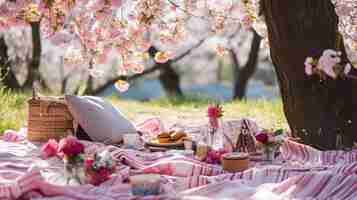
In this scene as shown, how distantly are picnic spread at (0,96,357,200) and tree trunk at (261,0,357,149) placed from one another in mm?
555

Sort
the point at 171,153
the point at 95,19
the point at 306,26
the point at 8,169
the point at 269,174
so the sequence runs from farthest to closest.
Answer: the point at 95,19 < the point at 306,26 < the point at 171,153 < the point at 8,169 < the point at 269,174

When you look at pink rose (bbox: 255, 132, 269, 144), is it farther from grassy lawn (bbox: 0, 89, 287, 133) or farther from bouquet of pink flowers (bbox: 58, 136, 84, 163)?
grassy lawn (bbox: 0, 89, 287, 133)

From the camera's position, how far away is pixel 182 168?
2.99m

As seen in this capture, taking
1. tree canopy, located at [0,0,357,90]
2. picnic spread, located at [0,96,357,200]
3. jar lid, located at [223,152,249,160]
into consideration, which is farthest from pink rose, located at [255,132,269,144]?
tree canopy, located at [0,0,357,90]

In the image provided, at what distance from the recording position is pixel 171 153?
10.8 ft

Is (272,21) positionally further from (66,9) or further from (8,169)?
(8,169)

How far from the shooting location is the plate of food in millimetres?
3567

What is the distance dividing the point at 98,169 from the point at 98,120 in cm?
111

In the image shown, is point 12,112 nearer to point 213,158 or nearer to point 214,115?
point 214,115

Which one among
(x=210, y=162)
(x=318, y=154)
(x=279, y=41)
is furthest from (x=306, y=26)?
(x=210, y=162)

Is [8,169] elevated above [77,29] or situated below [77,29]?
below

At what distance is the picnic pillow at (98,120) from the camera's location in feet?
12.4

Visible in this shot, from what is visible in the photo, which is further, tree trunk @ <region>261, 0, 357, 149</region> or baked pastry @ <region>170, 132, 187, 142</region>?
tree trunk @ <region>261, 0, 357, 149</region>

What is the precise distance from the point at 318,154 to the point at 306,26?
0.90m
